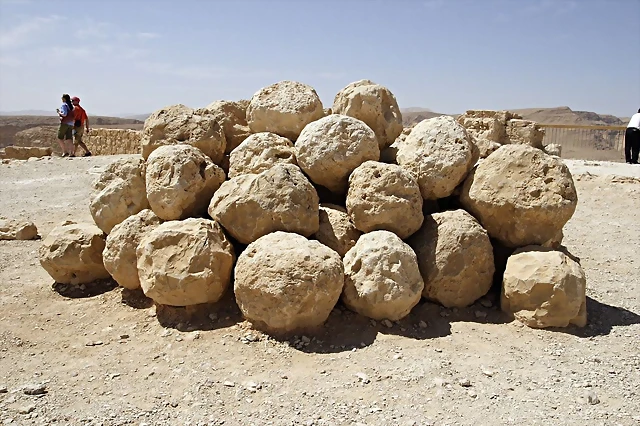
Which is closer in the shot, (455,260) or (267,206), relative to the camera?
(267,206)

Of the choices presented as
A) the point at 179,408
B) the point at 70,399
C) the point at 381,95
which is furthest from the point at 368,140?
the point at 70,399

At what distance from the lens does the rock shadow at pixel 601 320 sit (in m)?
4.41

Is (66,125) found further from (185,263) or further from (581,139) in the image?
(581,139)

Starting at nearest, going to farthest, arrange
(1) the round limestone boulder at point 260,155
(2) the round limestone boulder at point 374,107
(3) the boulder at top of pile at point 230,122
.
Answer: (1) the round limestone boulder at point 260,155
(2) the round limestone boulder at point 374,107
(3) the boulder at top of pile at point 230,122

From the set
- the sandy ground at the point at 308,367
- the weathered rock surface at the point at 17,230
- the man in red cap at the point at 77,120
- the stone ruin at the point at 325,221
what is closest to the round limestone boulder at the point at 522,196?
the stone ruin at the point at 325,221

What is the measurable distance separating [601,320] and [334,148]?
2770mm

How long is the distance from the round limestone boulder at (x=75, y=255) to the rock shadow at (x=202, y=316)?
3.77 feet

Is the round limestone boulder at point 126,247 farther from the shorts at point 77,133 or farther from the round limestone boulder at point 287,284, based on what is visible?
the shorts at point 77,133

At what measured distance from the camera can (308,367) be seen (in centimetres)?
377

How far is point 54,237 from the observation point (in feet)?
17.9

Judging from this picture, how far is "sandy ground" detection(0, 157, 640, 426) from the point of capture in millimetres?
3268

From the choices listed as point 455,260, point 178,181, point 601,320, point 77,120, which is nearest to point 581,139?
point 77,120

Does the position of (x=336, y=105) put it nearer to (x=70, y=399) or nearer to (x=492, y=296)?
(x=492, y=296)

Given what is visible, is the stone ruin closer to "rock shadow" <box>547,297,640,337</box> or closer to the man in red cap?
"rock shadow" <box>547,297,640,337</box>
